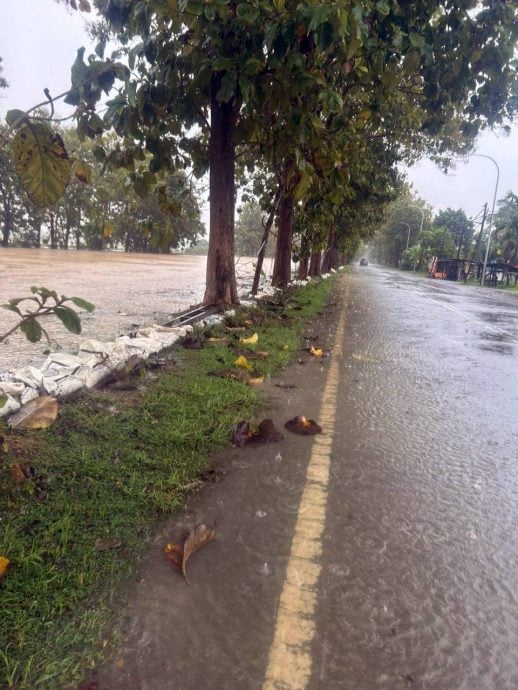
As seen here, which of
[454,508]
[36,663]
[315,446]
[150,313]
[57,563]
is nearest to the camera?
[36,663]

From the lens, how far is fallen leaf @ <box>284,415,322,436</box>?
373cm

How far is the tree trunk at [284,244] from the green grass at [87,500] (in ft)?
34.6

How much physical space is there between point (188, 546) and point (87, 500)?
595 mm

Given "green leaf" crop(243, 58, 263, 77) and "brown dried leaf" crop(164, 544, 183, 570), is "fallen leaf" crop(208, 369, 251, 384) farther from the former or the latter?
"green leaf" crop(243, 58, 263, 77)

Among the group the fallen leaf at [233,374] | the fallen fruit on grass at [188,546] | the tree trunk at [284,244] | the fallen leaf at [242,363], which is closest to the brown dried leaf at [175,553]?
the fallen fruit on grass at [188,546]

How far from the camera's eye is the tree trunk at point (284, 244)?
14.4 metres

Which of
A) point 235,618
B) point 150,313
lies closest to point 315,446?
point 235,618

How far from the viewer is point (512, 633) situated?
72.3 inches

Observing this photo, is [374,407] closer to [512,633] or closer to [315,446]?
[315,446]

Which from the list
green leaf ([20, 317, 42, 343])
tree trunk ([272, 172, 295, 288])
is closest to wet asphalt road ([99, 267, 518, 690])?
green leaf ([20, 317, 42, 343])

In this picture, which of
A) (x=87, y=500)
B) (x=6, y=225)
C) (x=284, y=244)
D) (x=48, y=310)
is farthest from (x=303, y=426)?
(x=6, y=225)

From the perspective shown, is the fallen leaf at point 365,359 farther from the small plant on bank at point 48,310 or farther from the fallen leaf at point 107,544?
the small plant on bank at point 48,310

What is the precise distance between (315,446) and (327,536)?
1129 mm

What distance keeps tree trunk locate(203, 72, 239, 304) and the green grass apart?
440 cm
